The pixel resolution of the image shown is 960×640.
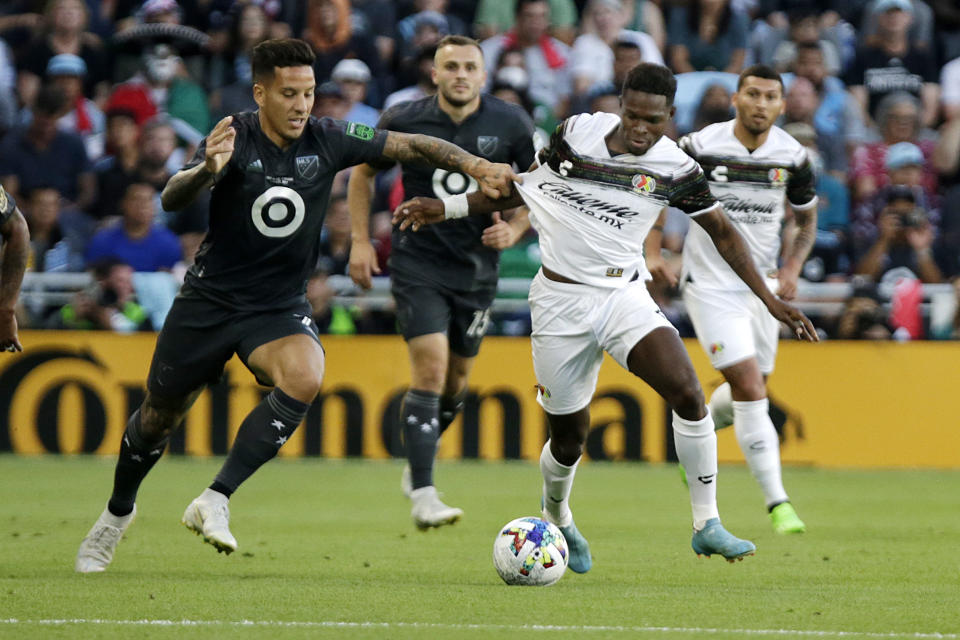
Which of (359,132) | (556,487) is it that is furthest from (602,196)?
(556,487)

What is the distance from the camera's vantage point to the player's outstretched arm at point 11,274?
7.17 metres

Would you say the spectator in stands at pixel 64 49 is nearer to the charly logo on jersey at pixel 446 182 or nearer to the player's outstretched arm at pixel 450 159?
the charly logo on jersey at pixel 446 182

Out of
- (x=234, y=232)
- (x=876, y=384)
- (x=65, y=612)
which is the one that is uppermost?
(x=234, y=232)

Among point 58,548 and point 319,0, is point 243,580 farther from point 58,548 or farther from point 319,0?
point 319,0

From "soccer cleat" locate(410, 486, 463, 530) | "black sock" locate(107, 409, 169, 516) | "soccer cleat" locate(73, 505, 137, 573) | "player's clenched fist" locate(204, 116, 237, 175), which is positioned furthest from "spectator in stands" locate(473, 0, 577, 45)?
"player's clenched fist" locate(204, 116, 237, 175)

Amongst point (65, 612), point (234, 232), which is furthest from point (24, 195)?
point (65, 612)

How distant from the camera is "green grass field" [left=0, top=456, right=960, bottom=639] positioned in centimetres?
590

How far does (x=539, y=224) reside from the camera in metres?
7.83

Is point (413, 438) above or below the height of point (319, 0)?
below

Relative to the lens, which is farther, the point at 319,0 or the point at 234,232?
the point at 319,0

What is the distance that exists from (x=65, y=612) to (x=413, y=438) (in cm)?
331

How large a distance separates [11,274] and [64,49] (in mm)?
10799

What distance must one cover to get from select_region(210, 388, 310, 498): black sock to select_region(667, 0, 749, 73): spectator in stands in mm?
10563

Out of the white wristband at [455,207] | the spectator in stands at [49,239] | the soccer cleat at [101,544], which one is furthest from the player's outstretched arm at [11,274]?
the spectator in stands at [49,239]
